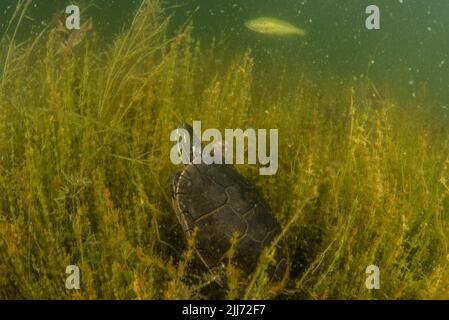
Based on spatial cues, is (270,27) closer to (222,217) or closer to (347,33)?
(222,217)

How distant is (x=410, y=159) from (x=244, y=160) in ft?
5.36

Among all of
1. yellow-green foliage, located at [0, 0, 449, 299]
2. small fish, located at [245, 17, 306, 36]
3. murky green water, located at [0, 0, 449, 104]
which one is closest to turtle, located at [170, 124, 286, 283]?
yellow-green foliage, located at [0, 0, 449, 299]

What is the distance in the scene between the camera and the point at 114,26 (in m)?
10.9

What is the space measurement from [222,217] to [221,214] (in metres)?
0.02

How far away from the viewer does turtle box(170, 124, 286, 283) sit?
274 cm

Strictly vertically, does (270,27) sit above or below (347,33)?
below

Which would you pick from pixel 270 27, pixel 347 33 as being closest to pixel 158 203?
pixel 270 27

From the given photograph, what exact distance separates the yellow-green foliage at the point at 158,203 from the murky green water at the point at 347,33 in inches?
255

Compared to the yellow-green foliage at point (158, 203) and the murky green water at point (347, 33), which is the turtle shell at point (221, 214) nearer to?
the yellow-green foliage at point (158, 203)

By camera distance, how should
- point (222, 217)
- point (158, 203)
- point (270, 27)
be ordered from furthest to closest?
point (270, 27), point (158, 203), point (222, 217)

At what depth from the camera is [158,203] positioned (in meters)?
3.20

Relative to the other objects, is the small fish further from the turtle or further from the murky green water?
the turtle

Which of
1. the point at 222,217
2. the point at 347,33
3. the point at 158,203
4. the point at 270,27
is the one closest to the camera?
the point at 222,217
